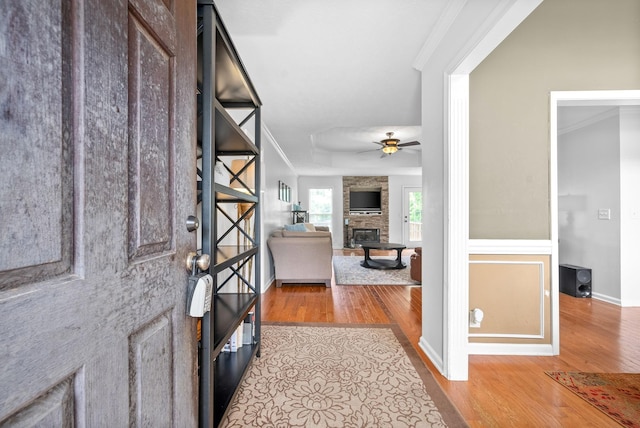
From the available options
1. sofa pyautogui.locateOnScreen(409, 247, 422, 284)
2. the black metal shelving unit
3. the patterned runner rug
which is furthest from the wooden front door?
sofa pyautogui.locateOnScreen(409, 247, 422, 284)

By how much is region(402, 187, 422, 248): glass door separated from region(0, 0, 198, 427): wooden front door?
26.7 ft

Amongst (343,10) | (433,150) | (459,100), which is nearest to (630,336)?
(433,150)

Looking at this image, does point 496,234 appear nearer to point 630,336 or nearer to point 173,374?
point 630,336

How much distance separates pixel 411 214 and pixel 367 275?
4.46 meters

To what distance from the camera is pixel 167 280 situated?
73cm

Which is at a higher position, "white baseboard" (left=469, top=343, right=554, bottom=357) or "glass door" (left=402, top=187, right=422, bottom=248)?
"glass door" (left=402, top=187, right=422, bottom=248)

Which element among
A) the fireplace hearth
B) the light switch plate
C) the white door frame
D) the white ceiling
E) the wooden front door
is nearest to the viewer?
the wooden front door

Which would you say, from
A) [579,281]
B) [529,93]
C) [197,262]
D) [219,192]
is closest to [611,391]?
[529,93]

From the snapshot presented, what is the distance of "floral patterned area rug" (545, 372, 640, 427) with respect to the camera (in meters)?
1.44

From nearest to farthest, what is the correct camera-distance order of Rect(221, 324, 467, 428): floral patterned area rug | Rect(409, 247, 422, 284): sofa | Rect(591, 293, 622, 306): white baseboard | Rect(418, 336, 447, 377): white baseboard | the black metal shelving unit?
the black metal shelving unit
Rect(221, 324, 467, 428): floral patterned area rug
Rect(418, 336, 447, 377): white baseboard
Rect(591, 293, 622, 306): white baseboard
Rect(409, 247, 422, 284): sofa

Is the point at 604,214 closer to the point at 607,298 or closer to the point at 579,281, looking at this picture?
the point at 579,281

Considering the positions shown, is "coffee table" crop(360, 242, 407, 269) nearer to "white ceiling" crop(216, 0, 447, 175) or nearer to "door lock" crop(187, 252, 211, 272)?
"white ceiling" crop(216, 0, 447, 175)

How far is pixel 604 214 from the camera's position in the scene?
3275 millimetres

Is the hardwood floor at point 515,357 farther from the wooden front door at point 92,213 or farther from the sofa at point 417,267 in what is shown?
the wooden front door at point 92,213
